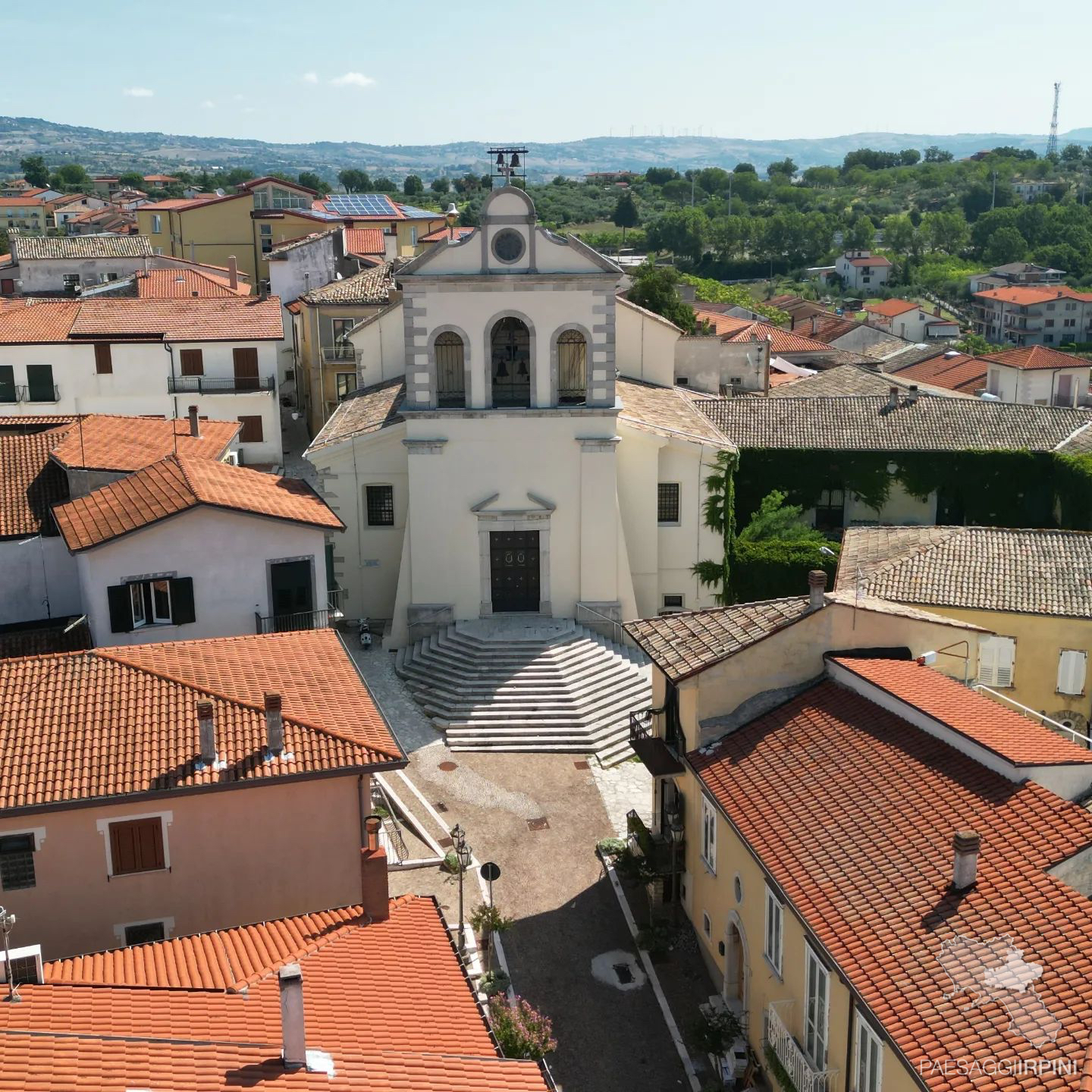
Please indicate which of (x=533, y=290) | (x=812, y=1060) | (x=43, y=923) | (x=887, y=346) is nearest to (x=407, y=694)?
(x=533, y=290)

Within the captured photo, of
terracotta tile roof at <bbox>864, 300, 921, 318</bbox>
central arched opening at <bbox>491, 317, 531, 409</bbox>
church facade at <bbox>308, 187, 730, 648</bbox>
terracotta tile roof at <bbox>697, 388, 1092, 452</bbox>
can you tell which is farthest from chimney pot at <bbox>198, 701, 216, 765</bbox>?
terracotta tile roof at <bbox>864, 300, 921, 318</bbox>

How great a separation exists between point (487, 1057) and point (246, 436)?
39.0 metres

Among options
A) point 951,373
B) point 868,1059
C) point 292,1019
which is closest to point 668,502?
point 868,1059

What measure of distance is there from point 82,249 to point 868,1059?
3067 inches

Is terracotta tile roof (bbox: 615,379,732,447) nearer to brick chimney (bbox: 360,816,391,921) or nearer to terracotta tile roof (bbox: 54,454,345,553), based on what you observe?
terracotta tile roof (bbox: 54,454,345,553)

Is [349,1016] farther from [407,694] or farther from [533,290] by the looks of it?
[533,290]

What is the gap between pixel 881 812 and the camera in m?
20.2

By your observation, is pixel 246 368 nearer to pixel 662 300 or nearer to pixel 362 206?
pixel 662 300

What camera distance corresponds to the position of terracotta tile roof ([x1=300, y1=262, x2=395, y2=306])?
186 ft

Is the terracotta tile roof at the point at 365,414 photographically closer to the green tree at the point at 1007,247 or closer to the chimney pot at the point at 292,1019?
the chimney pot at the point at 292,1019

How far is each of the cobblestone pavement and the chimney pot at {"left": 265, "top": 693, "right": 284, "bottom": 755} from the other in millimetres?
6450

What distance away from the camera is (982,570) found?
35.8m

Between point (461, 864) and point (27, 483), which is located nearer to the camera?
point (461, 864)

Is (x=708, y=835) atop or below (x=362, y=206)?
below
